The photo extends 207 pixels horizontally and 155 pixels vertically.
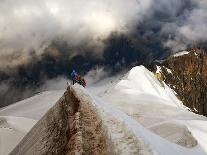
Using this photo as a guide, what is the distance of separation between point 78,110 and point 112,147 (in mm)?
2232

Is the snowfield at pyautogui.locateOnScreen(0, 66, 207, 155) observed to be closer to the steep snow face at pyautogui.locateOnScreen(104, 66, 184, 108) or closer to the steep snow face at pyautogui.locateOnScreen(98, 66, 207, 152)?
the steep snow face at pyautogui.locateOnScreen(98, 66, 207, 152)

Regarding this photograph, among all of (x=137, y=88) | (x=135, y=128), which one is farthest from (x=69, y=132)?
(x=137, y=88)

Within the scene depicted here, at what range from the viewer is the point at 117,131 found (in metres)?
12.2

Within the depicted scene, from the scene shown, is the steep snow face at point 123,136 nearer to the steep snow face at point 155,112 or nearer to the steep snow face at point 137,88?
the steep snow face at point 155,112

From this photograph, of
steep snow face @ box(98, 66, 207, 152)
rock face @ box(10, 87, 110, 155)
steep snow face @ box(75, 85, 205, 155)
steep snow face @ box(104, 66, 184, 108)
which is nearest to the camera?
steep snow face @ box(75, 85, 205, 155)

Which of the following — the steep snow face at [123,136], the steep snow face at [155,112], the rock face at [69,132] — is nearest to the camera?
the steep snow face at [123,136]

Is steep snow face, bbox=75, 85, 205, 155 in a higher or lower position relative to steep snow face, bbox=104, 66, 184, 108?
lower

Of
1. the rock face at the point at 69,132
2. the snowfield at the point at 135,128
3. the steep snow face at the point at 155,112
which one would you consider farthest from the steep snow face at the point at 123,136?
the steep snow face at the point at 155,112

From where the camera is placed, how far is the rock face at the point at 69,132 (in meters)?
11.9

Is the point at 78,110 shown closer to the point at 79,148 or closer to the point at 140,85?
the point at 79,148

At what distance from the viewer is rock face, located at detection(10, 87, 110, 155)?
1195cm

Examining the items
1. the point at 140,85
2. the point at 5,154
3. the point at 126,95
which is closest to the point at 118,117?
the point at 5,154

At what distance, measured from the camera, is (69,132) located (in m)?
12.7

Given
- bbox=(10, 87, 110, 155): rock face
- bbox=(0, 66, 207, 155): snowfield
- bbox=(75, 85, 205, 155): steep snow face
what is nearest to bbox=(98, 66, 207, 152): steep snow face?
bbox=(0, 66, 207, 155): snowfield
